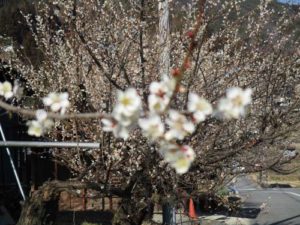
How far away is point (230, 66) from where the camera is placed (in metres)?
8.15

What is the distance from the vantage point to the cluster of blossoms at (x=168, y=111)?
1.79m

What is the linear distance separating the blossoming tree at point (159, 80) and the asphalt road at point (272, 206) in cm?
408

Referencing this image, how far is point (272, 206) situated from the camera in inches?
710

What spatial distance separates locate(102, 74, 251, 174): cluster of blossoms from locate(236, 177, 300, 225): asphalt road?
1009 centimetres

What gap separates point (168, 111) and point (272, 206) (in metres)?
16.8

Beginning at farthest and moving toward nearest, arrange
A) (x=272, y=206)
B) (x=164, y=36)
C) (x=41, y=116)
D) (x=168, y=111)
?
(x=272, y=206) → (x=164, y=36) → (x=41, y=116) → (x=168, y=111)

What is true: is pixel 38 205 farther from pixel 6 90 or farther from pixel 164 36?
pixel 6 90

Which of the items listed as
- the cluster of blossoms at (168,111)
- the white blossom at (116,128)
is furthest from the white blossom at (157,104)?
the white blossom at (116,128)

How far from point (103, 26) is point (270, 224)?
904 cm

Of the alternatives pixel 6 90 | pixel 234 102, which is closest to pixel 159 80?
pixel 6 90

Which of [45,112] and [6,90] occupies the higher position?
[6,90]

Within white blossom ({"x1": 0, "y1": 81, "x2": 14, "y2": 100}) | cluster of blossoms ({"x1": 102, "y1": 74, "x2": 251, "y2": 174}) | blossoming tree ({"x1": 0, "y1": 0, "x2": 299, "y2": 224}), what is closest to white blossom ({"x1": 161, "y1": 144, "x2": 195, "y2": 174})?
cluster of blossoms ({"x1": 102, "y1": 74, "x2": 251, "y2": 174})

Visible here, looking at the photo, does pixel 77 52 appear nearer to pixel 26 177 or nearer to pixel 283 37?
pixel 283 37

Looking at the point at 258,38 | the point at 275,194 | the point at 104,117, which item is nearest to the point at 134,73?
the point at 258,38
